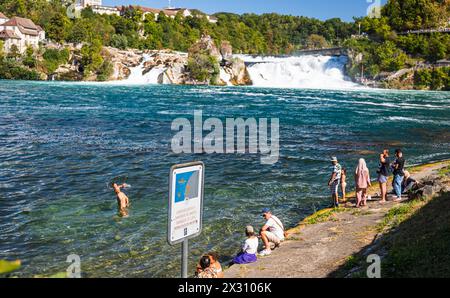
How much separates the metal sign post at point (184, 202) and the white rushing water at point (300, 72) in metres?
96.1

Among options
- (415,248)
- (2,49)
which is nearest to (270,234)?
(415,248)

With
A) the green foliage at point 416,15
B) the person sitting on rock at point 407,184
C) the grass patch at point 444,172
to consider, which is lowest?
the person sitting on rock at point 407,184

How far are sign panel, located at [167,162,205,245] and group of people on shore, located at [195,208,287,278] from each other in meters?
4.60

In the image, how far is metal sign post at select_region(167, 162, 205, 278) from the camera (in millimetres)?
4891

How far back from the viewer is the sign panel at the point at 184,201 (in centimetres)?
489

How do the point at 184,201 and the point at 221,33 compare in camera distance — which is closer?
the point at 184,201

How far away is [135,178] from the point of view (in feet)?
63.3

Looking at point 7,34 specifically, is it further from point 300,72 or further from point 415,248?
point 415,248

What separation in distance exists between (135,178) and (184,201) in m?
14.7

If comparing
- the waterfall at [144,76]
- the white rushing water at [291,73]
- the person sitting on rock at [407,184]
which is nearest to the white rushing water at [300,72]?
the white rushing water at [291,73]

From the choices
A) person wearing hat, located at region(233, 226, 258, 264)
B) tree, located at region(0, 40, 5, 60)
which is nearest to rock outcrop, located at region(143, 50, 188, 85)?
tree, located at region(0, 40, 5, 60)

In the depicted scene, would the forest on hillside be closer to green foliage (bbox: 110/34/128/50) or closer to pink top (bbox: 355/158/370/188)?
green foliage (bbox: 110/34/128/50)

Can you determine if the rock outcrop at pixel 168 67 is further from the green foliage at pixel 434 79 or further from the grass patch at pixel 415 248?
the grass patch at pixel 415 248
